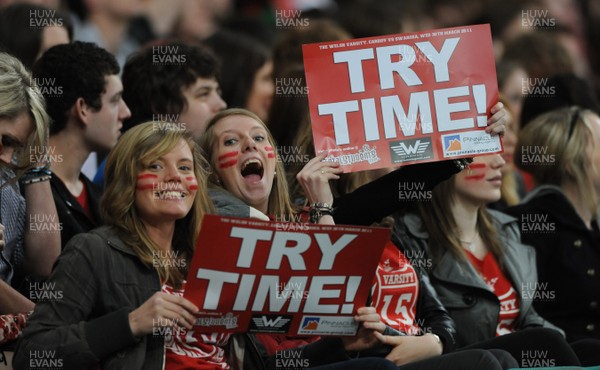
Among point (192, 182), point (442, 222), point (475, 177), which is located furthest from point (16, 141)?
point (475, 177)

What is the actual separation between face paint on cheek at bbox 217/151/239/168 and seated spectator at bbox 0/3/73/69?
1471mm

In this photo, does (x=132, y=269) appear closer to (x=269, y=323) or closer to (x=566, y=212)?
(x=269, y=323)

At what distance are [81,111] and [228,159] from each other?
2.67 ft

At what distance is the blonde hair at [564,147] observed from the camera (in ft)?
20.8

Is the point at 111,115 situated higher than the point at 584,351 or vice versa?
the point at 111,115

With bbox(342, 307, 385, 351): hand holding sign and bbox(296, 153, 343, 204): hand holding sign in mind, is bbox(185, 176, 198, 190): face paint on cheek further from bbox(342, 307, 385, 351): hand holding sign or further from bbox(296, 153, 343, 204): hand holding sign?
bbox(342, 307, 385, 351): hand holding sign

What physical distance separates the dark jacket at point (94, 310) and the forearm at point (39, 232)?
54 centimetres

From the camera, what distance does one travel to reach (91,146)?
5.59 m

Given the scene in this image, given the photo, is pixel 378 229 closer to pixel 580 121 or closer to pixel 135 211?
pixel 135 211

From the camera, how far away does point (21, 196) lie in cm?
501

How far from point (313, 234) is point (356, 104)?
0.76m

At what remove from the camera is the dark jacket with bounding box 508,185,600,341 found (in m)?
6.02

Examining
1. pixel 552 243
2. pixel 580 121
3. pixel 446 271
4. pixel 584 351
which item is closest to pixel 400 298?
pixel 446 271

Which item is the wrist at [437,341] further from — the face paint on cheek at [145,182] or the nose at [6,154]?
the nose at [6,154]
